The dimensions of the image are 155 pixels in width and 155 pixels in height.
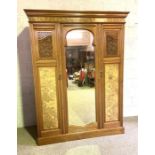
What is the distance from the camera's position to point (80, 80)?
2756 millimetres

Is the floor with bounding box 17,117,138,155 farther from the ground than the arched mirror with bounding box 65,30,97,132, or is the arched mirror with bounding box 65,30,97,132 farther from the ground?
the arched mirror with bounding box 65,30,97,132

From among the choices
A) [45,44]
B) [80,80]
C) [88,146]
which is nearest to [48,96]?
[80,80]

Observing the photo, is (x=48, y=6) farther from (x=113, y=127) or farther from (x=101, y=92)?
(x=113, y=127)

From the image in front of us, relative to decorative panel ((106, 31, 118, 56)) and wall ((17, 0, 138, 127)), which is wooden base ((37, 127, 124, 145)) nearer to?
wall ((17, 0, 138, 127))

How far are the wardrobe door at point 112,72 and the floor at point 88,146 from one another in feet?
0.79

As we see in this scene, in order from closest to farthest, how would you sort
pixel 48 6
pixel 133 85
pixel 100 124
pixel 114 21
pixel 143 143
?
pixel 143 143, pixel 114 21, pixel 100 124, pixel 48 6, pixel 133 85

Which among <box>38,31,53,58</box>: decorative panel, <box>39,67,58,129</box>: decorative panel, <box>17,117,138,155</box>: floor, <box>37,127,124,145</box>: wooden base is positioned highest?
<box>38,31,53,58</box>: decorative panel

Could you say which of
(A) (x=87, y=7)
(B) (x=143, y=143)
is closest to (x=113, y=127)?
(A) (x=87, y=7)

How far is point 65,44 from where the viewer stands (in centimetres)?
259

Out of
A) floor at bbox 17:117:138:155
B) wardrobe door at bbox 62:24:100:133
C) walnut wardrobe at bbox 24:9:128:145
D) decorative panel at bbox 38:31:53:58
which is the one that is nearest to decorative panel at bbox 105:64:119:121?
walnut wardrobe at bbox 24:9:128:145

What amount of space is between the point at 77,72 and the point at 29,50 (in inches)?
39.1

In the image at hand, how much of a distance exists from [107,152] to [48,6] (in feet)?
7.84

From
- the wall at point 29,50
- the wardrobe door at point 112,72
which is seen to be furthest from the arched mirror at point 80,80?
the wall at point 29,50

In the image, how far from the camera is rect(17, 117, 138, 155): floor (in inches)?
98.3
